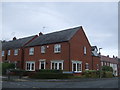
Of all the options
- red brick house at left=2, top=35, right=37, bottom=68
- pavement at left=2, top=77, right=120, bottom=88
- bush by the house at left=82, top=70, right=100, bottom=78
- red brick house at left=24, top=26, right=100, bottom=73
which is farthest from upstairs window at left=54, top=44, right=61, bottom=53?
pavement at left=2, top=77, right=120, bottom=88

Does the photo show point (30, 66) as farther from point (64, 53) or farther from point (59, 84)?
point (59, 84)

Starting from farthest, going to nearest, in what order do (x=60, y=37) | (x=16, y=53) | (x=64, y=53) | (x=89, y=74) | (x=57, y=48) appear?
(x=16, y=53) < (x=60, y=37) < (x=57, y=48) < (x=64, y=53) < (x=89, y=74)

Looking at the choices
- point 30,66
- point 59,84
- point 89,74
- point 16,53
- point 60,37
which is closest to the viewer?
point 59,84

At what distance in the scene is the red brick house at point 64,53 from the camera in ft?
108

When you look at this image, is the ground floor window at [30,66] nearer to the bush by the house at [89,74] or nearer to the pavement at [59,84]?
the bush by the house at [89,74]

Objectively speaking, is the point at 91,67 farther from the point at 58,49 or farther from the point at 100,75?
the point at 58,49

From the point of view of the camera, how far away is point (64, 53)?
3306 cm

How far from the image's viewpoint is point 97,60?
41438 mm

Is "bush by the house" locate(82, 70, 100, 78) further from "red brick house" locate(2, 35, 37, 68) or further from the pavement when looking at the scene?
"red brick house" locate(2, 35, 37, 68)

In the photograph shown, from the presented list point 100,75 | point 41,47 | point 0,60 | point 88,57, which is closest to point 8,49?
point 0,60

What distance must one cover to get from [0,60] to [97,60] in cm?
2407

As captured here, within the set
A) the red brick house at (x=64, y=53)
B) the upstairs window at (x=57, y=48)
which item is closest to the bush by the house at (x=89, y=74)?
the red brick house at (x=64, y=53)

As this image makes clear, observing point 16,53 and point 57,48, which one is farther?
point 16,53

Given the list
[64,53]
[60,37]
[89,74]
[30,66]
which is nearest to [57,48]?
[64,53]
